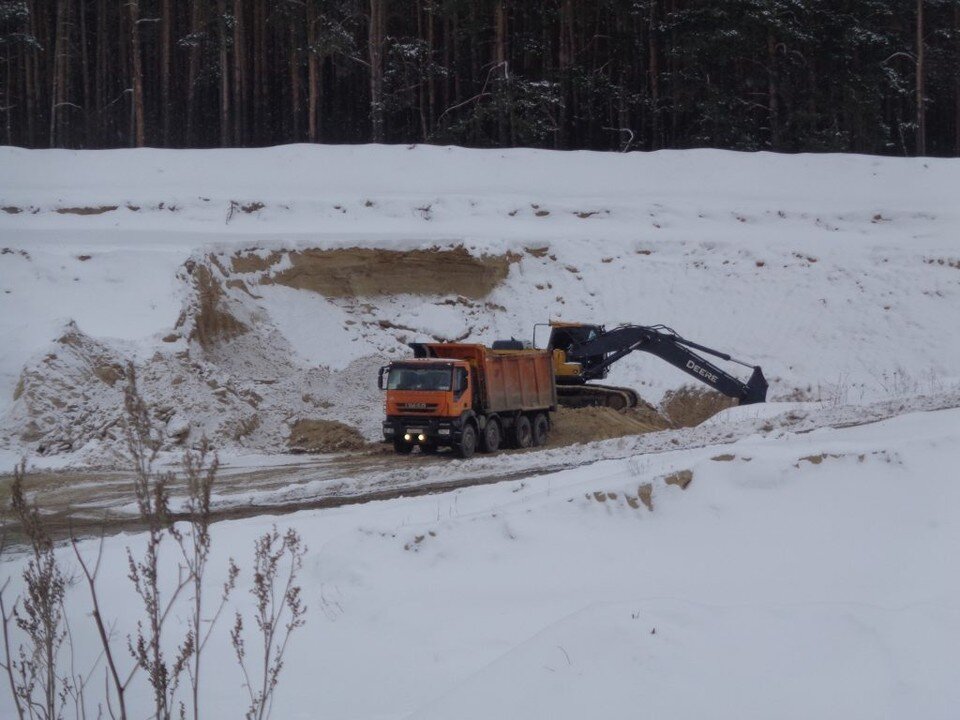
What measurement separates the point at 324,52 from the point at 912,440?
3158 cm

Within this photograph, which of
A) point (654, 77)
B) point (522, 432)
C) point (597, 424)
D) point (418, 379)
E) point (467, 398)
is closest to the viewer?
point (418, 379)

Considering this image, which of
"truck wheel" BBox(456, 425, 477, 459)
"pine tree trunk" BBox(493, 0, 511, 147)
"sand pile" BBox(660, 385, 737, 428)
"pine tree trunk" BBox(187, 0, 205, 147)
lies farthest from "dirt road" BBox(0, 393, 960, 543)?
"pine tree trunk" BBox(187, 0, 205, 147)

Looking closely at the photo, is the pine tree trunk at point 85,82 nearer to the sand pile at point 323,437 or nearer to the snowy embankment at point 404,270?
the snowy embankment at point 404,270

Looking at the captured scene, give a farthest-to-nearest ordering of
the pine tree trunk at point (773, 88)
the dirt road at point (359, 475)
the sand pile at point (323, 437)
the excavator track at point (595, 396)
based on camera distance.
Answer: the pine tree trunk at point (773, 88) → the excavator track at point (595, 396) → the sand pile at point (323, 437) → the dirt road at point (359, 475)

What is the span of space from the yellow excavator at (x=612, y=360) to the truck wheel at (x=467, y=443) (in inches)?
153

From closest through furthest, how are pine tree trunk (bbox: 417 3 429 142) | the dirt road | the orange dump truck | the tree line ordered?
the dirt road < the orange dump truck < the tree line < pine tree trunk (bbox: 417 3 429 142)

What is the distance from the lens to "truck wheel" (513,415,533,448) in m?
23.7

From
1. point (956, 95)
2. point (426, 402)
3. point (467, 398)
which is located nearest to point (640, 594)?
point (426, 402)

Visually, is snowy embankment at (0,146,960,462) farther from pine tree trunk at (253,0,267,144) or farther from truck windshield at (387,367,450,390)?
pine tree trunk at (253,0,267,144)

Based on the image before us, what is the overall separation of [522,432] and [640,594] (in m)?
14.7

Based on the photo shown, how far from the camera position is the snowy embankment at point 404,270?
76.8 ft

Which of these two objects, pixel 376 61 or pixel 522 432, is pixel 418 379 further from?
pixel 376 61

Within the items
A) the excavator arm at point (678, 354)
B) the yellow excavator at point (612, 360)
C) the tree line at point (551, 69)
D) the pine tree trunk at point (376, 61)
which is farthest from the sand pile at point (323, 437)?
the tree line at point (551, 69)

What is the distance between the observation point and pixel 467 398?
22.2 m
